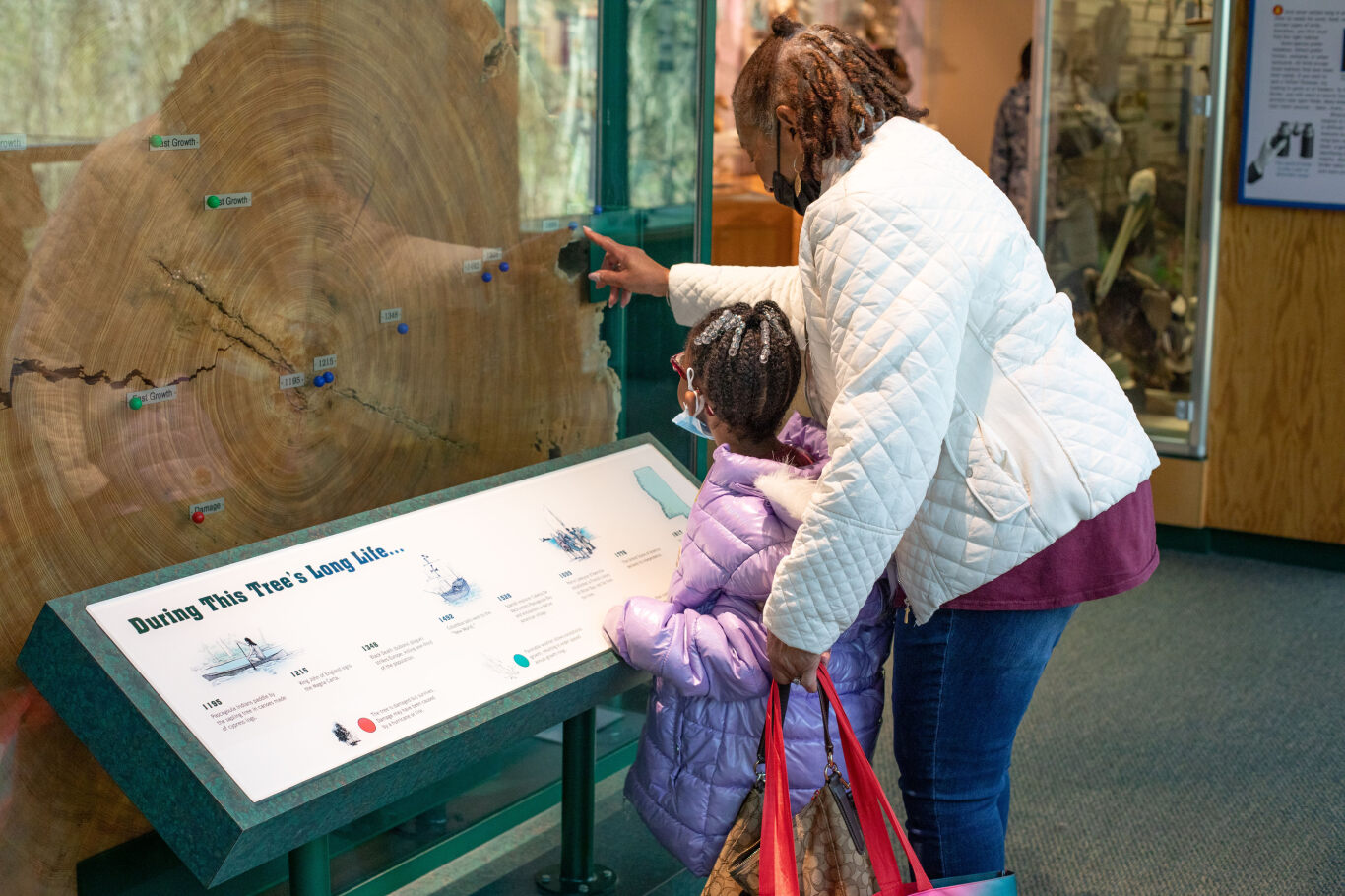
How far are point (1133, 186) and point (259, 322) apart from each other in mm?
3567

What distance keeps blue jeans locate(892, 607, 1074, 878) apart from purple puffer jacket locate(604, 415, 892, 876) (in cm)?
12

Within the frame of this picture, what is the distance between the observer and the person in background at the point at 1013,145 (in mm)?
5109

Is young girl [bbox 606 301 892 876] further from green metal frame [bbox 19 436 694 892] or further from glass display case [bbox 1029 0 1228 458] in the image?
glass display case [bbox 1029 0 1228 458]

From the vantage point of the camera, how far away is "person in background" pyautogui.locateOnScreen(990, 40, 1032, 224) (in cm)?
511

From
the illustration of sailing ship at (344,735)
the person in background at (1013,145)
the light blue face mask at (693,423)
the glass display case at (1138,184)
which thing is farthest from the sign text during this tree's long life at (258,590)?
the person in background at (1013,145)

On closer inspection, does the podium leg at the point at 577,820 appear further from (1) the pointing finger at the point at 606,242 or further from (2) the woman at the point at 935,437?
(1) the pointing finger at the point at 606,242

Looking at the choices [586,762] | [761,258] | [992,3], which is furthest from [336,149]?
[992,3]

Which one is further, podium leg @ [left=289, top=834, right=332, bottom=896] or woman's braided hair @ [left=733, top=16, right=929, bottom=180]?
podium leg @ [left=289, top=834, right=332, bottom=896]

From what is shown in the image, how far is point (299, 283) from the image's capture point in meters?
2.21

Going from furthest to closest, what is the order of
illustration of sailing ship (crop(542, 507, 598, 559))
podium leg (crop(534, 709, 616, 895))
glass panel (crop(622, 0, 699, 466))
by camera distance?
glass panel (crop(622, 0, 699, 466)), podium leg (crop(534, 709, 616, 895)), illustration of sailing ship (crop(542, 507, 598, 559))

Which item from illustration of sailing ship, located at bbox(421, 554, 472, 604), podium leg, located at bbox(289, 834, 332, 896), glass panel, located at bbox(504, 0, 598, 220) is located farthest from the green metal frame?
glass panel, located at bbox(504, 0, 598, 220)

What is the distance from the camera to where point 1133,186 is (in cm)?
475

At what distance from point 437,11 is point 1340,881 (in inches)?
97.0

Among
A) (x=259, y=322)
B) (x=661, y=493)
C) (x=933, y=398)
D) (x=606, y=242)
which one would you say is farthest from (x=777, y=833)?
(x=606, y=242)
